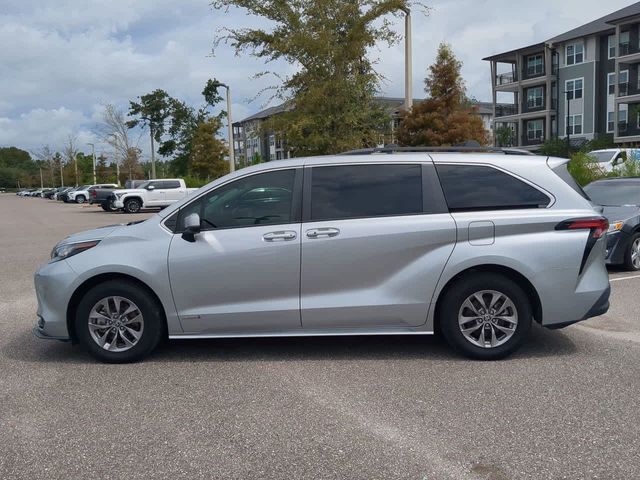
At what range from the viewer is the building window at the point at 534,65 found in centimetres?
6038

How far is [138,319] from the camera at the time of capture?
18.5ft

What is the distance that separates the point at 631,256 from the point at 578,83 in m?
51.6

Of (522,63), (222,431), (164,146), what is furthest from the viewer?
(164,146)

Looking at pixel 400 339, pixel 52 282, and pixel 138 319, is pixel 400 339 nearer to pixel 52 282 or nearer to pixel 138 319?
pixel 138 319

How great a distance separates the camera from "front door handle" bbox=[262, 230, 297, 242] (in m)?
5.51

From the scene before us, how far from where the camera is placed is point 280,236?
5.52 metres

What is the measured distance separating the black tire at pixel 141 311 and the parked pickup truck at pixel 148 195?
94.7 feet

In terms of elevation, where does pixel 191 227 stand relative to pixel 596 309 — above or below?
above

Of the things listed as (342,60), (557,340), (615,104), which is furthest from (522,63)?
(557,340)

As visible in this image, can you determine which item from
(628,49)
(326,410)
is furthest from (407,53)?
(628,49)

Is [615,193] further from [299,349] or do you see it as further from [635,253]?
[299,349]

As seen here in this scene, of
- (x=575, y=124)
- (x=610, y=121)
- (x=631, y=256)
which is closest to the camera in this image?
(x=631, y=256)

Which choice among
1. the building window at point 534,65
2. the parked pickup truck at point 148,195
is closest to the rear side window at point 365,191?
the parked pickup truck at point 148,195

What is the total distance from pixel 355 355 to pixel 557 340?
6.52ft
